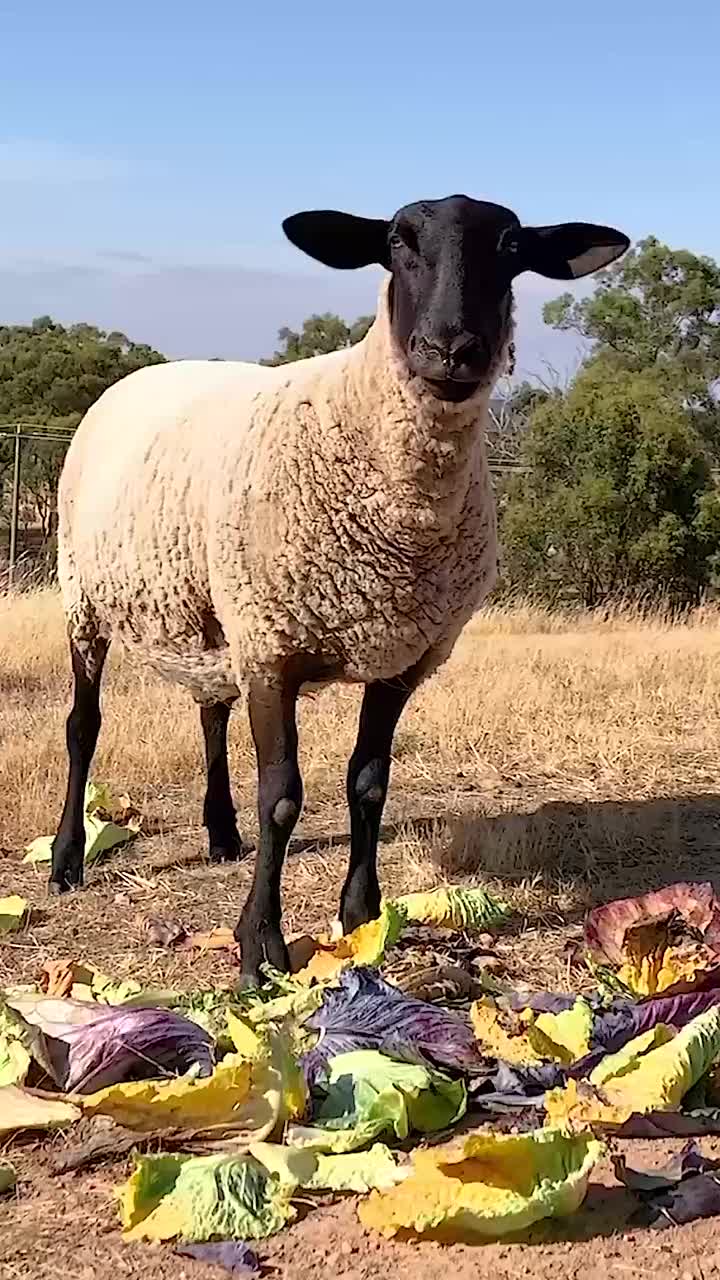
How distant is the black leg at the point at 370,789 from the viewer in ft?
17.4

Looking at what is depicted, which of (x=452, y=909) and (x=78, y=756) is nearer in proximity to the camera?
(x=452, y=909)

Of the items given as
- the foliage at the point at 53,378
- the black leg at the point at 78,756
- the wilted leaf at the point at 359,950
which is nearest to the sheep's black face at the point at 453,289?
the wilted leaf at the point at 359,950

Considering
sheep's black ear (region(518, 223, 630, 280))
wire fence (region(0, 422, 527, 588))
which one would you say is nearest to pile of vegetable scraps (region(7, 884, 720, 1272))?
sheep's black ear (region(518, 223, 630, 280))

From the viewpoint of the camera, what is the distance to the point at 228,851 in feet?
21.5

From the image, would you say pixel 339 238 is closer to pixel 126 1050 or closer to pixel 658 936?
pixel 658 936

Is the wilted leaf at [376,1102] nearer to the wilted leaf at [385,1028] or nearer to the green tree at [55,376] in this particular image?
the wilted leaf at [385,1028]

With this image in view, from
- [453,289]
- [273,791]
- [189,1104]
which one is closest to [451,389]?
[453,289]

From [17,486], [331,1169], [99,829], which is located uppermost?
[17,486]

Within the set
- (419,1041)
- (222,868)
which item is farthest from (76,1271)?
(222,868)

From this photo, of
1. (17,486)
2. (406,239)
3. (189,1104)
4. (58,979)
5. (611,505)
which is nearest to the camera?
(189,1104)

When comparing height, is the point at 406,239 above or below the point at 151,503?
above

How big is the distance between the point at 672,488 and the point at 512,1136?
16335 mm

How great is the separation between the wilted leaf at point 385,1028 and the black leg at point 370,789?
1329 millimetres

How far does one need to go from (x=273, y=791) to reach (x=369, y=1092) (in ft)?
5.24
